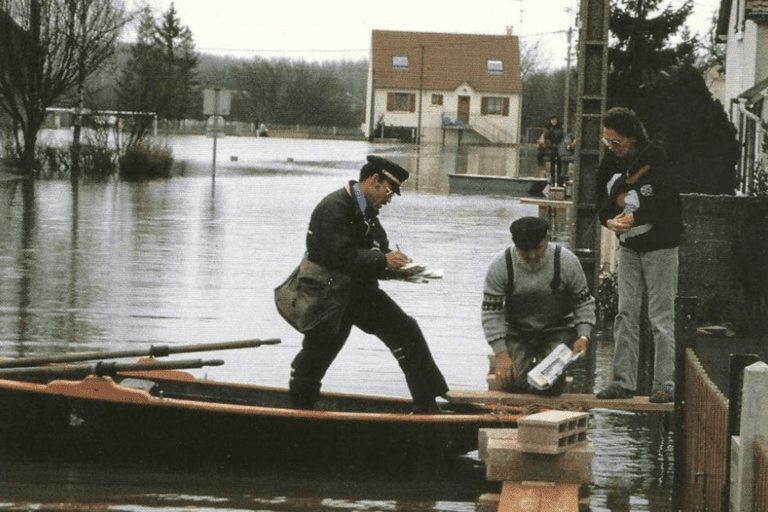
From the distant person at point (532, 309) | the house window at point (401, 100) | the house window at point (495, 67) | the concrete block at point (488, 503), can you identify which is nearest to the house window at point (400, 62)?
the house window at point (401, 100)

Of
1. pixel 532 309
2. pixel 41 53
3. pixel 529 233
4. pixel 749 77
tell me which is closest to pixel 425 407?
pixel 532 309

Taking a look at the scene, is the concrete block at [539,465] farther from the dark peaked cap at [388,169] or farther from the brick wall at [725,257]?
the brick wall at [725,257]

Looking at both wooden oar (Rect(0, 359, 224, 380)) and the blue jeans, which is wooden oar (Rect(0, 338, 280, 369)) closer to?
wooden oar (Rect(0, 359, 224, 380))

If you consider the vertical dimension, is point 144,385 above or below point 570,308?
below

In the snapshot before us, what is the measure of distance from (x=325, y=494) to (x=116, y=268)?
35.4 feet

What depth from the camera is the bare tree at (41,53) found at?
140 feet

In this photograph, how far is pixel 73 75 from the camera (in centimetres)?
4431

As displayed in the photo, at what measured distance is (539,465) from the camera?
7668 mm

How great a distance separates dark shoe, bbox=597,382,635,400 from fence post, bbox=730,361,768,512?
2970mm

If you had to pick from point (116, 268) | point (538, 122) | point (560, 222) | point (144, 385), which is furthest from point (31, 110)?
point (538, 122)

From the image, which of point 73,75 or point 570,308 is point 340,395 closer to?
point 570,308

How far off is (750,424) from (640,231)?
139 inches

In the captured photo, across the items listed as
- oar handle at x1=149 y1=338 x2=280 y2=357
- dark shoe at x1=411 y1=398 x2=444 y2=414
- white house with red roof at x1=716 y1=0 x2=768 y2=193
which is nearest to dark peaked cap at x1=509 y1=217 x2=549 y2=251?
dark shoe at x1=411 y1=398 x2=444 y2=414

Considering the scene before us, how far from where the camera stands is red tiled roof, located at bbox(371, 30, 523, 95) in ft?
358
